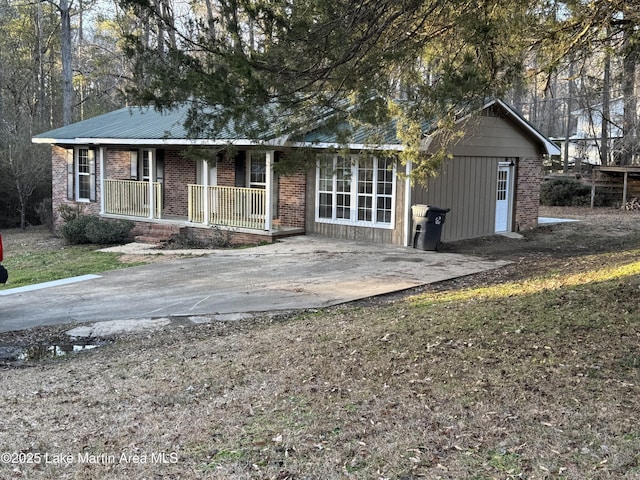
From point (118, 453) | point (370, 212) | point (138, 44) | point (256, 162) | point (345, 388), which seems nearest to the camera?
point (118, 453)

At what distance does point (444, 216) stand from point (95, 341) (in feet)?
30.0

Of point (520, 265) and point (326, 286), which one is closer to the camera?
point (326, 286)

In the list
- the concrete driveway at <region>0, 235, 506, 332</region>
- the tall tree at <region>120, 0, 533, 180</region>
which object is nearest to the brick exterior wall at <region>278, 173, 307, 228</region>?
the concrete driveway at <region>0, 235, 506, 332</region>

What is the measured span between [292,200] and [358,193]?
205cm

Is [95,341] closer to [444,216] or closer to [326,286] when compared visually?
[326,286]

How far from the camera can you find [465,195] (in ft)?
54.9

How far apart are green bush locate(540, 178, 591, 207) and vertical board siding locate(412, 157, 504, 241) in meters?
12.9

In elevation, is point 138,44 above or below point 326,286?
above

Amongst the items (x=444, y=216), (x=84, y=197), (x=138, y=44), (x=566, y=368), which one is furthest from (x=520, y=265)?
(x=84, y=197)

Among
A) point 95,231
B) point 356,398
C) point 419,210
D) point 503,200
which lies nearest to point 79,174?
point 95,231

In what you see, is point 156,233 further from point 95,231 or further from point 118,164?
point 118,164

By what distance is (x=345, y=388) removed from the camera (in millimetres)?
5168

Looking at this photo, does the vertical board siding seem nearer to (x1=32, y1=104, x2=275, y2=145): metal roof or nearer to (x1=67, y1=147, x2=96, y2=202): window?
(x1=32, y1=104, x2=275, y2=145): metal roof

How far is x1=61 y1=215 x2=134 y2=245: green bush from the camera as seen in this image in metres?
17.6
